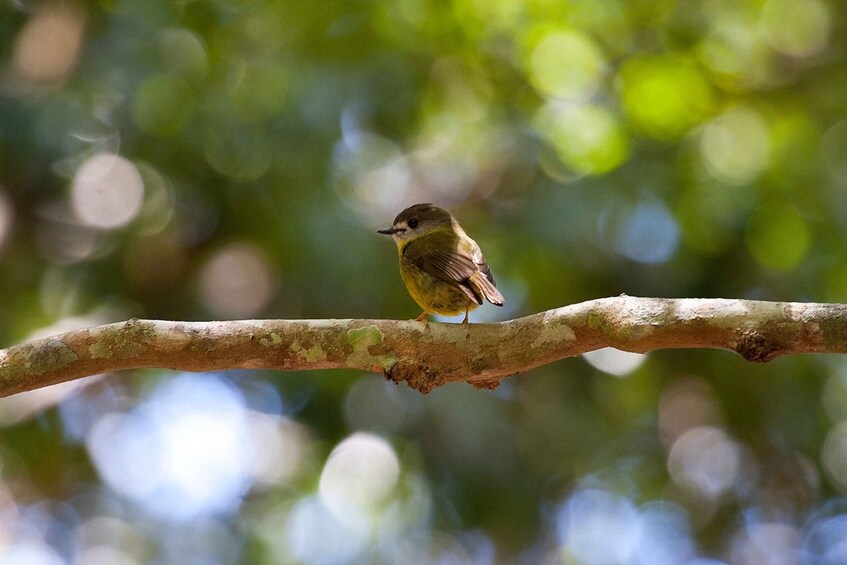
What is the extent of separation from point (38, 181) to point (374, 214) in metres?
2.65

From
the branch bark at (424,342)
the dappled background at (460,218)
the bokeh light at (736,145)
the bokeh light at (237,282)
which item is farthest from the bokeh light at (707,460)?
the branch bark at (424,342)

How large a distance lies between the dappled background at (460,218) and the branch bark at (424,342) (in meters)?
3.44

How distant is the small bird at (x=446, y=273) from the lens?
4254 mm

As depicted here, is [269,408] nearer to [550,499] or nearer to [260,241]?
[260,241]

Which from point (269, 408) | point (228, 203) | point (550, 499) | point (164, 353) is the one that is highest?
point (228, 203)

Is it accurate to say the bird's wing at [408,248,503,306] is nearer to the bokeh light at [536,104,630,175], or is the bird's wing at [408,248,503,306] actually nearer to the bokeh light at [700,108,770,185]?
the bokeh light at [536,104,630,175]

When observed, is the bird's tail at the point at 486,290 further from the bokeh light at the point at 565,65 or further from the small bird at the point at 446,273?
the bokeh light at the point at 565,65

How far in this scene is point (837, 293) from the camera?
8141 mm

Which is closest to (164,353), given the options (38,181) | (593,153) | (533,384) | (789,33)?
(38,181)

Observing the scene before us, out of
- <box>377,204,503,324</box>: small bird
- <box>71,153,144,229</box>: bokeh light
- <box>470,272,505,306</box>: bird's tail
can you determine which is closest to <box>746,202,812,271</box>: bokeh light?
<box>377,204,503,324</box>: small bird

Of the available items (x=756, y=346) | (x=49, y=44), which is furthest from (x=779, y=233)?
(x=49, y=44)

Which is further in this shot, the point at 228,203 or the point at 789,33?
the point at 789,33

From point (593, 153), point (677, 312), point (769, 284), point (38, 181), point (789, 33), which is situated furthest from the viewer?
point (789, 33)

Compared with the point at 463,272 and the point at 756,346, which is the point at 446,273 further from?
the point at 756,346
